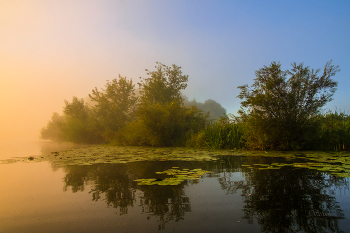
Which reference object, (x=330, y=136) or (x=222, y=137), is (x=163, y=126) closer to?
(x=222, y=137)

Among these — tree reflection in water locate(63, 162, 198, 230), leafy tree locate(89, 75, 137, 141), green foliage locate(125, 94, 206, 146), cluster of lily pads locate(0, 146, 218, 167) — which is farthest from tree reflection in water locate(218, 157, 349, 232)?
leafy tree locate(89, 75, 137, 141)

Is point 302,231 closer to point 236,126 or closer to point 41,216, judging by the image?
point 41,216

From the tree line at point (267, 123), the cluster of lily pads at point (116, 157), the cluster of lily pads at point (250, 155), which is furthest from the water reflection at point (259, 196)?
the tree line at point (267, 123)

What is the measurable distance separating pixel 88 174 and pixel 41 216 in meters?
2.98

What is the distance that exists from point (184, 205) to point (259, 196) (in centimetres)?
125

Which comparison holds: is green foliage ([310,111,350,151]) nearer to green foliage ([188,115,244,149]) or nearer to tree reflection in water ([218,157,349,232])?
green foliage ([188,115,244,149])

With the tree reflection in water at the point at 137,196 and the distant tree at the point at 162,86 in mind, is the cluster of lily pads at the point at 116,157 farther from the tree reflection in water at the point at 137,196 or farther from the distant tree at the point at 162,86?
the distant tree at the point at 162,86

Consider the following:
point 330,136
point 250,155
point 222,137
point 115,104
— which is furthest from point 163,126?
point 115,104

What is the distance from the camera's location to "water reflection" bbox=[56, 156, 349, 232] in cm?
262

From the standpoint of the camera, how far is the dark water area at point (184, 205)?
254cm

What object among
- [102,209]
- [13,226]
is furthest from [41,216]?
[102,209]

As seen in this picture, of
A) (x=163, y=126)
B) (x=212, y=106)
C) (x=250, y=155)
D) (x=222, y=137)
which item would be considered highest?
(x=212, y=106)

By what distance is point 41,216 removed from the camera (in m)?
2.95

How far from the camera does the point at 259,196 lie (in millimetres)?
3547
